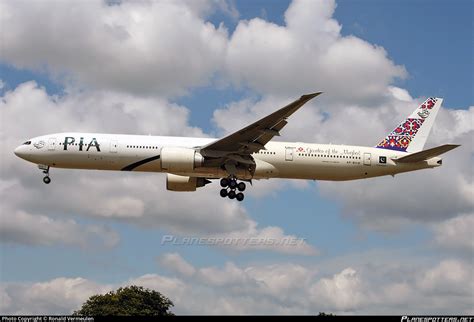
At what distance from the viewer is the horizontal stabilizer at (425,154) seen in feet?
146

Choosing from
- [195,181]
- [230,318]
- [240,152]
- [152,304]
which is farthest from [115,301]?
[230,318]

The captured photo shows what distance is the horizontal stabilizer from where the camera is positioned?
146 ft

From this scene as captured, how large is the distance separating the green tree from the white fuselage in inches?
1600

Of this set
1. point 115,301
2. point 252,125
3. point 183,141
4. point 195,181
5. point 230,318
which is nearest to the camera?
point 230,318

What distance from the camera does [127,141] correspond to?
44.8 metres

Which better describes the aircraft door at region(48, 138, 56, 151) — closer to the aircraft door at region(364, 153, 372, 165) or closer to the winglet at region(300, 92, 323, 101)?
the winglet at region(300, 92, 323, 101)

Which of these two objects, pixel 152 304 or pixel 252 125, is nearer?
pixel 252 125

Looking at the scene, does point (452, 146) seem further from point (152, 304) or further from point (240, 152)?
point (152, 304)

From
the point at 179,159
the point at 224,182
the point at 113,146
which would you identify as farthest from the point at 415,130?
the point at 113,146

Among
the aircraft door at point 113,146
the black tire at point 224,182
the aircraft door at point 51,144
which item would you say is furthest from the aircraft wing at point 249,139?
the aircraft door at point 51,144

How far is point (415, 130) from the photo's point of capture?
5150cm

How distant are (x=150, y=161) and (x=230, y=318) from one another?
57.8 feet

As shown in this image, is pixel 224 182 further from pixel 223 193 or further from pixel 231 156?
pixel 231 156

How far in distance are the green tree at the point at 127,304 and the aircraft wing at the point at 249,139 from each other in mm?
42274
